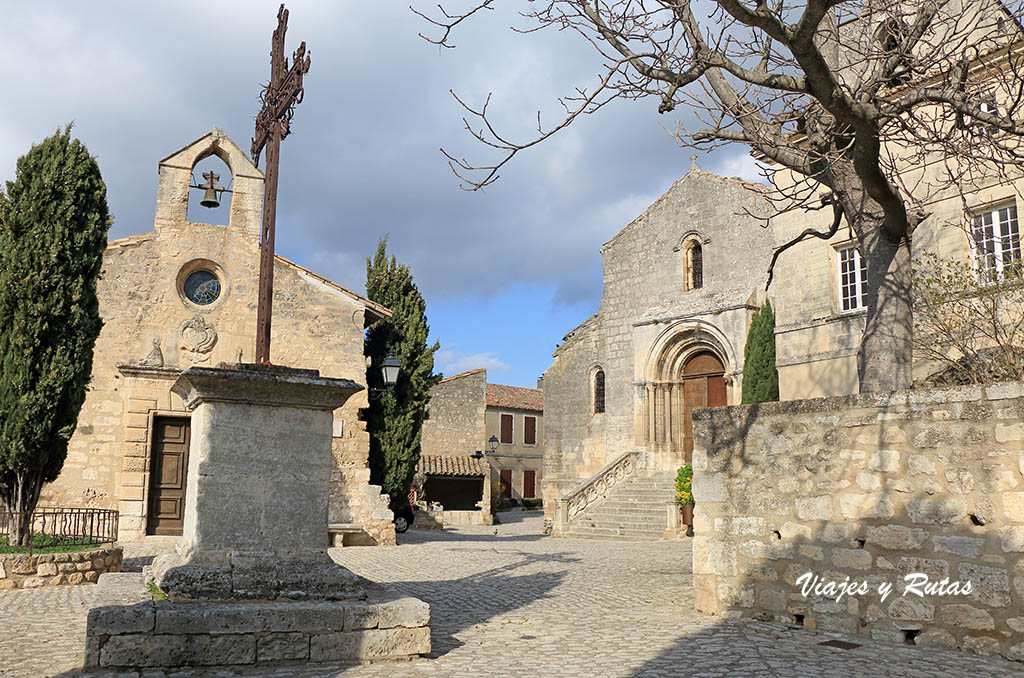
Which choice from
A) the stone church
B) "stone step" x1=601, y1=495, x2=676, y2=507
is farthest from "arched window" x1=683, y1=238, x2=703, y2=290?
the stone church

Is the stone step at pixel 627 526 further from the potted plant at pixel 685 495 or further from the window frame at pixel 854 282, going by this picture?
the window frame at pixel 854 282

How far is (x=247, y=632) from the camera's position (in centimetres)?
471

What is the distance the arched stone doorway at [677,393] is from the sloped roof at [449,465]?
12.4m

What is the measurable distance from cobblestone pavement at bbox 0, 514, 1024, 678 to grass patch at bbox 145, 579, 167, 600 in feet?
1.80

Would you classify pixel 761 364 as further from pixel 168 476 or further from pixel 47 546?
pixel 47 546

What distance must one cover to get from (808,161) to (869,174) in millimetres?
911

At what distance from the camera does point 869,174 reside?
19.4 feet

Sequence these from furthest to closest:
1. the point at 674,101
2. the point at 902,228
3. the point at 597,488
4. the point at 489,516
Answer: the point at 489,516, the point at 597,488, the point at 902,228, the point at 674,101

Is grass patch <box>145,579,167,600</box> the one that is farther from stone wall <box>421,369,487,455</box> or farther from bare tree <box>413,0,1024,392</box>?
stone wall <box>421,369,487,455</box>

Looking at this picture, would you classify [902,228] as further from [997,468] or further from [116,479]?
[116,479]

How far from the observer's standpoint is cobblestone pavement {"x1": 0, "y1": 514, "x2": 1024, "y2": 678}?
15.6 ft

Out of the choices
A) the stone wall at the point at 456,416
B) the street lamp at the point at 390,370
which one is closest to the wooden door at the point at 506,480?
the stone wall at the point at 456,416

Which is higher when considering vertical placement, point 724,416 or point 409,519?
point 724,416

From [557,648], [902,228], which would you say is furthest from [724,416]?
[557,648]
